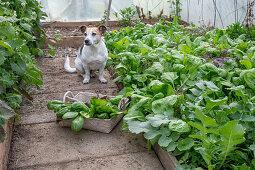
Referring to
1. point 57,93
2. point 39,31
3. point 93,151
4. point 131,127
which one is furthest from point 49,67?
point 131,127

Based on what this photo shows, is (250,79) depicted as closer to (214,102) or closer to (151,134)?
(214,102)

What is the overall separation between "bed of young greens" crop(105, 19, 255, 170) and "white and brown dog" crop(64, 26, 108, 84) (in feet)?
2.23

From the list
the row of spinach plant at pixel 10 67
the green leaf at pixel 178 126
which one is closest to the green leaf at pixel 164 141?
the green leaf at pixel 178 126

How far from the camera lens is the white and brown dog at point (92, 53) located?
11.3ft

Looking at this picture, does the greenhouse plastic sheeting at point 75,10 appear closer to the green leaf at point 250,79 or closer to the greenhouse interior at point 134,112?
the greenhouse interior at point 134,112

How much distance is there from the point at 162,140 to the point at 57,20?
20.2 ft

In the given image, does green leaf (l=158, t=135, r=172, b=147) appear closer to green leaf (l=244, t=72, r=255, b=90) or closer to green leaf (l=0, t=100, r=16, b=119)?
green leaf (l=244, t=72, r=255, b=90)

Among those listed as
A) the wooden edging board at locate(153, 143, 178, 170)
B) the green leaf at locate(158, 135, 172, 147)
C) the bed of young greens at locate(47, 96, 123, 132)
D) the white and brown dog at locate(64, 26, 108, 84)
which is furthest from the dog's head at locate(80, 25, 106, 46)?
the green leaf at locate(158, 135, 172, 147)

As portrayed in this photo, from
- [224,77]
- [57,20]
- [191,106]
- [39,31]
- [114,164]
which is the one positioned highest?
[57,20]

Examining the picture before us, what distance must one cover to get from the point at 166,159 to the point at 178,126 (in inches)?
13.1

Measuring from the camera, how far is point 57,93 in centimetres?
333

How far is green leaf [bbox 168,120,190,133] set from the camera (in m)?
1.74

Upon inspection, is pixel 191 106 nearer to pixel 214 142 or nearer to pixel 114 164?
pixel 214 142

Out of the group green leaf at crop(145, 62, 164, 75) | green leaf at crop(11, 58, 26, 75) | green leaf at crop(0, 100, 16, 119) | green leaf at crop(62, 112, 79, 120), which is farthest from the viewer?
green leaf at crop(145, 62, 164, 75)
